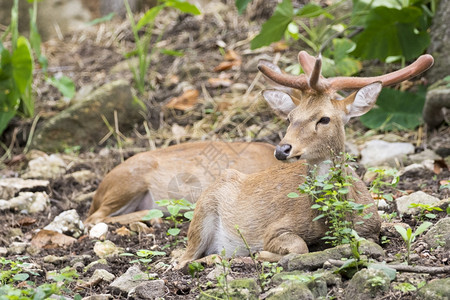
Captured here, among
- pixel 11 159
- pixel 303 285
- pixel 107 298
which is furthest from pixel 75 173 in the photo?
pixel 303 285

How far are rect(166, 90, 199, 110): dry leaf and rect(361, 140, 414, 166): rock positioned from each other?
278cm

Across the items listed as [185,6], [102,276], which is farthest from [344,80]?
[185,6]

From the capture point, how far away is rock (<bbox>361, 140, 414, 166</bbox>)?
278 inches

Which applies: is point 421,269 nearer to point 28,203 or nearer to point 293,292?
point 293,292

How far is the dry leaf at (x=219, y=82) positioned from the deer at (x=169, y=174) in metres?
2.39

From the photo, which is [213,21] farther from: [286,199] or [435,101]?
[286,199]

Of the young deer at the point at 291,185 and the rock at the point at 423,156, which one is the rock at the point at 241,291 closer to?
the young deer at the point at 291,185

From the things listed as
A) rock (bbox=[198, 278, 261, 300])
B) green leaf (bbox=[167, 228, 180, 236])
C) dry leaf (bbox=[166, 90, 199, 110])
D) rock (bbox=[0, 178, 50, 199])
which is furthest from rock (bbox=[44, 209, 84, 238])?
dry leaf (bbox=[166, 90, 199, 110])

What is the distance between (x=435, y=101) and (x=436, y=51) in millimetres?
910

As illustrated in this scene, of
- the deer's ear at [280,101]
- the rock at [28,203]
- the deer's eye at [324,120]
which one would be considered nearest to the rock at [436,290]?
the deer's eye at [324,120]

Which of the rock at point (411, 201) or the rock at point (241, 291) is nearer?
the rock at point (241, 291)

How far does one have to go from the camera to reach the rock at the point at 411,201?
5184mm

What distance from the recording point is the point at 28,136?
938cm

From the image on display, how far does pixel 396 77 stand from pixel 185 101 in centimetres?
500
